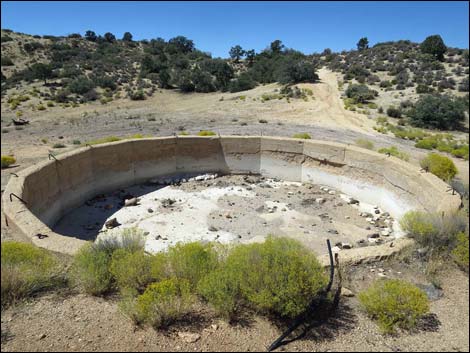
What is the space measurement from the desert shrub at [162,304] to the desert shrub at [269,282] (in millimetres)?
362

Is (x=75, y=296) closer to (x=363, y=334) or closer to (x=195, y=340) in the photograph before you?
(x=195, y=340)

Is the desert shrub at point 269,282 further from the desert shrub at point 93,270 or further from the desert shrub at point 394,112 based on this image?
the desert shrub at point 394,112

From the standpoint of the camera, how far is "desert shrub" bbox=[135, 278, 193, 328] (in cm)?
486

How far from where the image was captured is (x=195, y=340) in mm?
4789

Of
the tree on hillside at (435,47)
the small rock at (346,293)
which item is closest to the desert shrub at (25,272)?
the small rock at (346,293)

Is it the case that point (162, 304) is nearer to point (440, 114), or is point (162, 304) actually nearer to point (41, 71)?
point (440, 114)

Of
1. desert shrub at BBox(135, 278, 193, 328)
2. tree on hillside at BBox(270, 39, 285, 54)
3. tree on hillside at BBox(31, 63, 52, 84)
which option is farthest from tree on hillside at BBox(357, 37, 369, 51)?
desert shrub at BBox(135, 278, 193, 328)

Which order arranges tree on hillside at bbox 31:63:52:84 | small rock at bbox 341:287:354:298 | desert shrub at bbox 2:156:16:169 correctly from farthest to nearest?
tree on hillside at bbox 31:63:52:84 → desert shrub at bbox 2:156:16:169 → small rock at bbox 341:287:354:298

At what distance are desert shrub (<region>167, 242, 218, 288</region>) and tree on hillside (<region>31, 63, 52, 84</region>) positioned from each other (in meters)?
27.0

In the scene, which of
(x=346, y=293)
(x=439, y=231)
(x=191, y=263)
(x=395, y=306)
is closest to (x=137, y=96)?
(x=191, y=263)

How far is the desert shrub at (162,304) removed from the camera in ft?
15.9

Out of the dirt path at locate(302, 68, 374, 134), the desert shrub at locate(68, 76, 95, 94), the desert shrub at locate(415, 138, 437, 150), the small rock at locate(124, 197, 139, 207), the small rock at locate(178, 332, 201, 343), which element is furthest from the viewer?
the desert shrub at locate(68, 76, 95, 94)

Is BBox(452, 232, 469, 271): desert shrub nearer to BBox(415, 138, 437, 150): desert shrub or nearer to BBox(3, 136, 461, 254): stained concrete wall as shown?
BBox(3, 136, 461, 254): stained concrete wall

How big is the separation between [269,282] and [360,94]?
29.9 m
